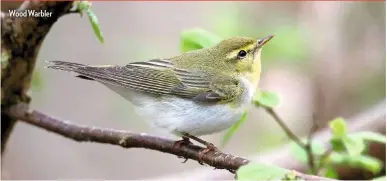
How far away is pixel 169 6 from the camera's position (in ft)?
21.3

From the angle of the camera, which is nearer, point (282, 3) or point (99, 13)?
point (282, 3)

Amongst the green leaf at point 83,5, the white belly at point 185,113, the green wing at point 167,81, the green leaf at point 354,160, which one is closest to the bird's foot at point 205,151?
the white belly at point 185,113

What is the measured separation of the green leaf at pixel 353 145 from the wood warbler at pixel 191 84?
420 mm

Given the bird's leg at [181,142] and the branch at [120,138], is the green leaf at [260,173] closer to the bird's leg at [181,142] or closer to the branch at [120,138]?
the branch at [120,138]

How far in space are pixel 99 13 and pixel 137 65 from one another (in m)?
3.60

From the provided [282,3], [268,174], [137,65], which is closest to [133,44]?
A: [282,3]

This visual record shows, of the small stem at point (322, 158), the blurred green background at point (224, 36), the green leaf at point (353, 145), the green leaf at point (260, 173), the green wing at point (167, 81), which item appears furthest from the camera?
the blurred green background at point (224, 36)

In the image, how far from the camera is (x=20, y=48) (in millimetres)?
2398

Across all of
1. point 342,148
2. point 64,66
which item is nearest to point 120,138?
point 64,66

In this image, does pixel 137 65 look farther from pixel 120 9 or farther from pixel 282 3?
pixel 120 9

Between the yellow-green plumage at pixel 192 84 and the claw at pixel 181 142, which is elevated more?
the yellow-green plumage at pixel 192 84

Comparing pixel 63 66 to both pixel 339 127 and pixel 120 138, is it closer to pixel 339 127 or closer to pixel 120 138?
pixel 120 138

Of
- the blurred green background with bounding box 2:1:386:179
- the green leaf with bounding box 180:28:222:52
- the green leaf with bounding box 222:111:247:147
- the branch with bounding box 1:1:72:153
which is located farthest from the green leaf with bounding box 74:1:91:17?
the blurred green background with bounding box 2:1:386:179

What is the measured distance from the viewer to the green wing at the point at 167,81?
2367mm
